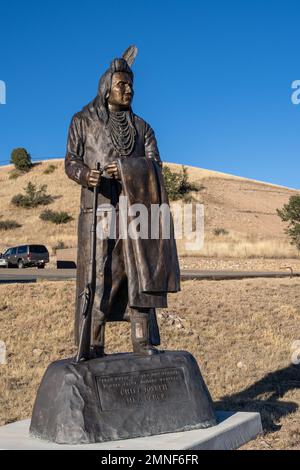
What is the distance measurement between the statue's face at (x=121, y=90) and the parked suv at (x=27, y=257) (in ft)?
84.5

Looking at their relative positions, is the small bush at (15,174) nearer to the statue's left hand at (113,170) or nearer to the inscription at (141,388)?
the statue's left hand at (113,170)

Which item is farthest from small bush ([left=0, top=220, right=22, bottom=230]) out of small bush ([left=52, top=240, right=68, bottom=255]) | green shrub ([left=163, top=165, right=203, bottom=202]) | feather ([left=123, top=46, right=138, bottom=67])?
feather ([left=123, top=46, right=138, bottom=67])

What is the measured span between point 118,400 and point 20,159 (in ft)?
220

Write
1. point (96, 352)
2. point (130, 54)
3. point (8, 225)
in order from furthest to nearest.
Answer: point (8, 225), point (130, 54), point (96, 352)

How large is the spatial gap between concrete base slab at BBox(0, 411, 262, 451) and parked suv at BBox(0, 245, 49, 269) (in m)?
25.5

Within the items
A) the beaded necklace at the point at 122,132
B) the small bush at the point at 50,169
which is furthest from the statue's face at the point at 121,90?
the small bush at the point at 50,169

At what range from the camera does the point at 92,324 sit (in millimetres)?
6355

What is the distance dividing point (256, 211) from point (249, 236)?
1254 centimetres

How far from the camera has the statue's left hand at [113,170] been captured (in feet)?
20.5

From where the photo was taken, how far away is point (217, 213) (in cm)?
5272

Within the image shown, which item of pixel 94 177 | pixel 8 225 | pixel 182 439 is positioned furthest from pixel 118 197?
pixel 8 225

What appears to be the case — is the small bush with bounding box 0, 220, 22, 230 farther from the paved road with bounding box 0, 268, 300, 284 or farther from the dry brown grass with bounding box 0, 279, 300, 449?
the dry brown grass with bounding box 0, 279, 300, 449

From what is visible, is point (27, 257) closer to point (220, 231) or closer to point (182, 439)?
point (220, 231)

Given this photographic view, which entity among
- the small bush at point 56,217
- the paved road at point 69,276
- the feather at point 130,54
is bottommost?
the paved road at point 69,276
